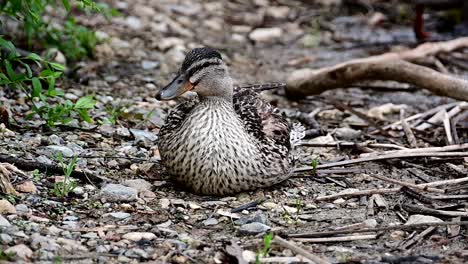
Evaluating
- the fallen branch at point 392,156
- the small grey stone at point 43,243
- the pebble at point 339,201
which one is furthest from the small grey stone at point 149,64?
the small grey stone at point 43,243

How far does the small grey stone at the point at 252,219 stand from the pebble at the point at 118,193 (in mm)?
719

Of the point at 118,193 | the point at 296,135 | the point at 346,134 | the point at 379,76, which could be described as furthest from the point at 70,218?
the point at 379,76

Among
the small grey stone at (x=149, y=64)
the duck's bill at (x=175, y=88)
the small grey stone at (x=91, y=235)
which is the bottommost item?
the small grey stone at (x=91, y=235)

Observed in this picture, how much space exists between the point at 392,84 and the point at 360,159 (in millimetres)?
2894

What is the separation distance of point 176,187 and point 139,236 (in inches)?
39.1

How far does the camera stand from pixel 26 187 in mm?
5137

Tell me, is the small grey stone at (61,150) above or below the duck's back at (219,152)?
below

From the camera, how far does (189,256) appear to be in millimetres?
4531

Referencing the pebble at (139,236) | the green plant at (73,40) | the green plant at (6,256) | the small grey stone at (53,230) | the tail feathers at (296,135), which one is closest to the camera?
the green plant at (6,256)

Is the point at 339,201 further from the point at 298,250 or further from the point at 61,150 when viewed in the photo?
the point at 61,150

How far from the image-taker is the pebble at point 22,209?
4.81 meters

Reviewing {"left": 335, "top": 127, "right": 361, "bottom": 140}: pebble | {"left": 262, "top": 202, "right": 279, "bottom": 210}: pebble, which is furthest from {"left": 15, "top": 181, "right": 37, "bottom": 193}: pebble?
{"left": 335, "top": 127, "right": 361, "bottom": 140}: pebble

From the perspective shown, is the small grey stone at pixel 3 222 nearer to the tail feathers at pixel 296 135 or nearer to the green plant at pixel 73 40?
the tail feathers at pixel 296 135

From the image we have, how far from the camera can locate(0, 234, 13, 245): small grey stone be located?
4.36 meters
